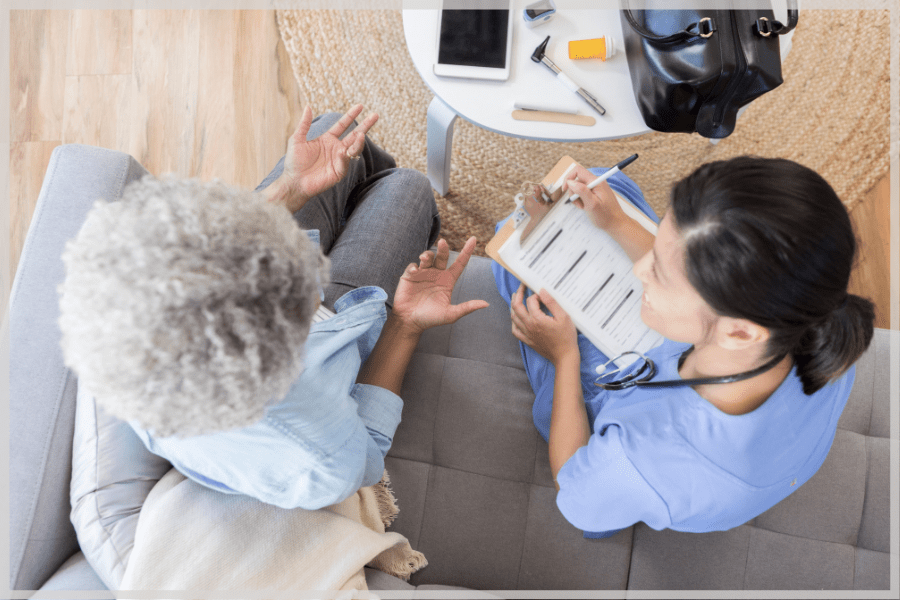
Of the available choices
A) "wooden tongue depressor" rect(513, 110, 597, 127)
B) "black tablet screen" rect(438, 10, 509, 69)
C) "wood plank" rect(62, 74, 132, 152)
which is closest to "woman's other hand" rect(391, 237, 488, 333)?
"wooden tongue depressor" rect(513, 110, 597, 127)

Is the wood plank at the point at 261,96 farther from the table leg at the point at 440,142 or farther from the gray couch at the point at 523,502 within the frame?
the gray couch at the point at 523,502

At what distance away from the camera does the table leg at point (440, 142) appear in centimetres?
127

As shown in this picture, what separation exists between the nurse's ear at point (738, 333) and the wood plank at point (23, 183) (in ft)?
5.94

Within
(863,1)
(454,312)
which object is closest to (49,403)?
(454,312)

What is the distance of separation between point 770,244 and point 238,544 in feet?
2.56

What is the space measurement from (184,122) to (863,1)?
214cm

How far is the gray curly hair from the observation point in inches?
18.0

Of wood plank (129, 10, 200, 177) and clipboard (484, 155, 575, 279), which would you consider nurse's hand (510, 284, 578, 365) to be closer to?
clipboard (484, 155, 575, 279)

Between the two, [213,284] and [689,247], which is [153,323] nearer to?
[213,284]

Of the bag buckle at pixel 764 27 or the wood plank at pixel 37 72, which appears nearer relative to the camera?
the bag buckle at pixel 764 27

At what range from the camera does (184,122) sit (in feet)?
5.47

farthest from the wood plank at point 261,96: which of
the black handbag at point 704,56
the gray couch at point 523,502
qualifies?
the black handbag at point 704,56

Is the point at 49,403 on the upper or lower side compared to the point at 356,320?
Result: lower

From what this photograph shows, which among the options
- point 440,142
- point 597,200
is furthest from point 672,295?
point 440,142
